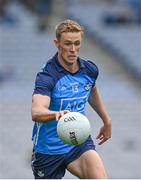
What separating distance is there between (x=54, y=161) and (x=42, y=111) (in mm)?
748

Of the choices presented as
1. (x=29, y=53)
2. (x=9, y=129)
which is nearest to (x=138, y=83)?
(x=29, y=53)

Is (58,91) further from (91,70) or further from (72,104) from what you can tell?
(91,70)

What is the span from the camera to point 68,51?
6469 mm

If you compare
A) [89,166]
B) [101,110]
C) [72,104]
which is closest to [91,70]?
[72,104]

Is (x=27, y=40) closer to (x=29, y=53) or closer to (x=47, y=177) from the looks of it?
(x=29, y=53)

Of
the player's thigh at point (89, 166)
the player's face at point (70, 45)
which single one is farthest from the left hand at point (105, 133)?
the player's face at point (70, 45)

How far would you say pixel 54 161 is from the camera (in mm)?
6750

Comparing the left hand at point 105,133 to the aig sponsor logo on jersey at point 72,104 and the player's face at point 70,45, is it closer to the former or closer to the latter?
the aig sponsor logo on jersey at point 72,104

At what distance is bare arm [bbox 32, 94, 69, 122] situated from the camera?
19.7ft

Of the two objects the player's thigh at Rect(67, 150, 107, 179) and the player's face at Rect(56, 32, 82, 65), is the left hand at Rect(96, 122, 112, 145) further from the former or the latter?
the player's face at Rect(56, 32, 82, 65)

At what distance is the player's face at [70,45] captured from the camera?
6445mm

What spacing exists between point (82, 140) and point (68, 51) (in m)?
0.70

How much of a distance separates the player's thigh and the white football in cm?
38

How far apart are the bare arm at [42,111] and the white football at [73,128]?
0.07m
